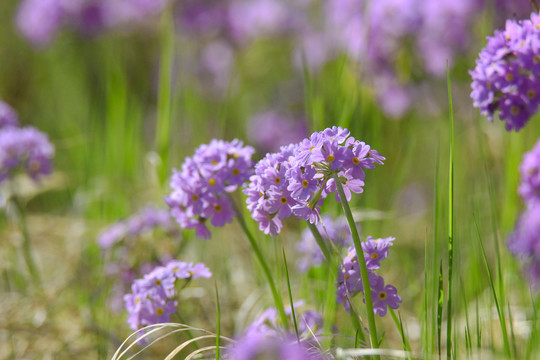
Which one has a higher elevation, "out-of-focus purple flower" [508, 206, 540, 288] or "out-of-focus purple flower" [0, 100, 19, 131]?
"out-of-focus purple flower" [0, 100, 19, 131]

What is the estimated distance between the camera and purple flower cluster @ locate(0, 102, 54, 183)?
2457 mm

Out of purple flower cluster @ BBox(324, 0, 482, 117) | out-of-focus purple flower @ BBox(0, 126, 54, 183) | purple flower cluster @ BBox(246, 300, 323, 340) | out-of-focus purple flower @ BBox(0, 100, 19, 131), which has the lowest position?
purple flower cluster @ BBox(246, 300, 323, 340)

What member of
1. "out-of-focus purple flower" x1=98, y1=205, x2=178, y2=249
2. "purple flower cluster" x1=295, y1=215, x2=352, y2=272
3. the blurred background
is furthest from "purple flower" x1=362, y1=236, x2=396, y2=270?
"out-of-focus purple flower" x1=98, y1=205, x2=178, y2=249

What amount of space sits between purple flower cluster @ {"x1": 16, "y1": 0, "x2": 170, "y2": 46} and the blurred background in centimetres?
1

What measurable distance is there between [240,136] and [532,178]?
1745 mm

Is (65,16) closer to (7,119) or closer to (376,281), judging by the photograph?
(7,119)

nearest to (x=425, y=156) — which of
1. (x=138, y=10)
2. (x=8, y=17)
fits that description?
(x=138, y=10)

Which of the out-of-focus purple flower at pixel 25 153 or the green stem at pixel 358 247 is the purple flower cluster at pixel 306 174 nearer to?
the green stem at pixel 358 247

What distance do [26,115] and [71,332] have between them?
4.31 meters

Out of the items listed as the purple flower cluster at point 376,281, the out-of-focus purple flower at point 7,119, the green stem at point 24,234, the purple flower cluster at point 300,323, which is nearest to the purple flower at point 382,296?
the purple flower cluster at point 376,281

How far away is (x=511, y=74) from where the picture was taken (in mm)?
1706

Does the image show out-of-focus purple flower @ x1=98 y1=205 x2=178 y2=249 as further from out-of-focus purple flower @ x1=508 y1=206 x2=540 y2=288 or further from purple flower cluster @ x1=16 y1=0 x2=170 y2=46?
purple flower cluster @ x1=16 y1=0 x2=170 y2=46

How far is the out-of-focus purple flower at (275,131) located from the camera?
5191mm

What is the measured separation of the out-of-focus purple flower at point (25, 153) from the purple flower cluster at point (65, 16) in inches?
90.2
